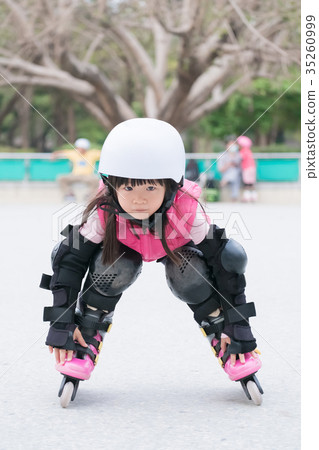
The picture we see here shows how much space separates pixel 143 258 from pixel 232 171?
1293 centimetres

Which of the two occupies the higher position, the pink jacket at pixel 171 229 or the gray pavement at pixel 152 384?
the pink jacket at pixel 171 229

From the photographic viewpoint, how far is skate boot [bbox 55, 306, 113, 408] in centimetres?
315

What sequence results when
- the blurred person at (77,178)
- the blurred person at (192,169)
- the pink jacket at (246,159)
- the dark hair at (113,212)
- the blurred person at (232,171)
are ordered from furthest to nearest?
the blurred person at (232,171)
the pink jacket at (246,159)
the blurred person at (192,169)
the blurred person at (77,178)
the dark hair at (113,212)

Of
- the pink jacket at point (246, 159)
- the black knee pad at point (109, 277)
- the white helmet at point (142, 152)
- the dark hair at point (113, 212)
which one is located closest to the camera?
the white helmet at point (142, 152)

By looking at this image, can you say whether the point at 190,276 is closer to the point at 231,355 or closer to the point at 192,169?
the point at 231,355

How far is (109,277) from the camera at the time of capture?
315cm

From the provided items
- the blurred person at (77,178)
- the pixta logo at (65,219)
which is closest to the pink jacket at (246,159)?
the blurred person at (77,178)

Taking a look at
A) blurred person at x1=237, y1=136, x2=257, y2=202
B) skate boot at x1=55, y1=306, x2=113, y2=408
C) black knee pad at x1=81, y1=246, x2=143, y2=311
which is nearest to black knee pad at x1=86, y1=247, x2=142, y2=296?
black knee pad at x1=81, y1=246, x2=143, y2=311

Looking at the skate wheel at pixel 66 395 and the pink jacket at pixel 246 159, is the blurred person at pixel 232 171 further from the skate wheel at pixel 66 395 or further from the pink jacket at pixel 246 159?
the skate wheel at pixel 66 395

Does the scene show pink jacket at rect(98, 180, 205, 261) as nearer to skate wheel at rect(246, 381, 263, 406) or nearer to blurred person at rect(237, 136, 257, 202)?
skate wheel at rect(246, 381, 263, 406)

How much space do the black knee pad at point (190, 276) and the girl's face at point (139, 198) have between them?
254 mm

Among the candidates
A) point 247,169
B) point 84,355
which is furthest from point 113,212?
point 247,169

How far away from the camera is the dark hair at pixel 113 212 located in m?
3.04

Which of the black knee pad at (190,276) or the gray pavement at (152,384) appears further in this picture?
the black knee pad at (190,276)
